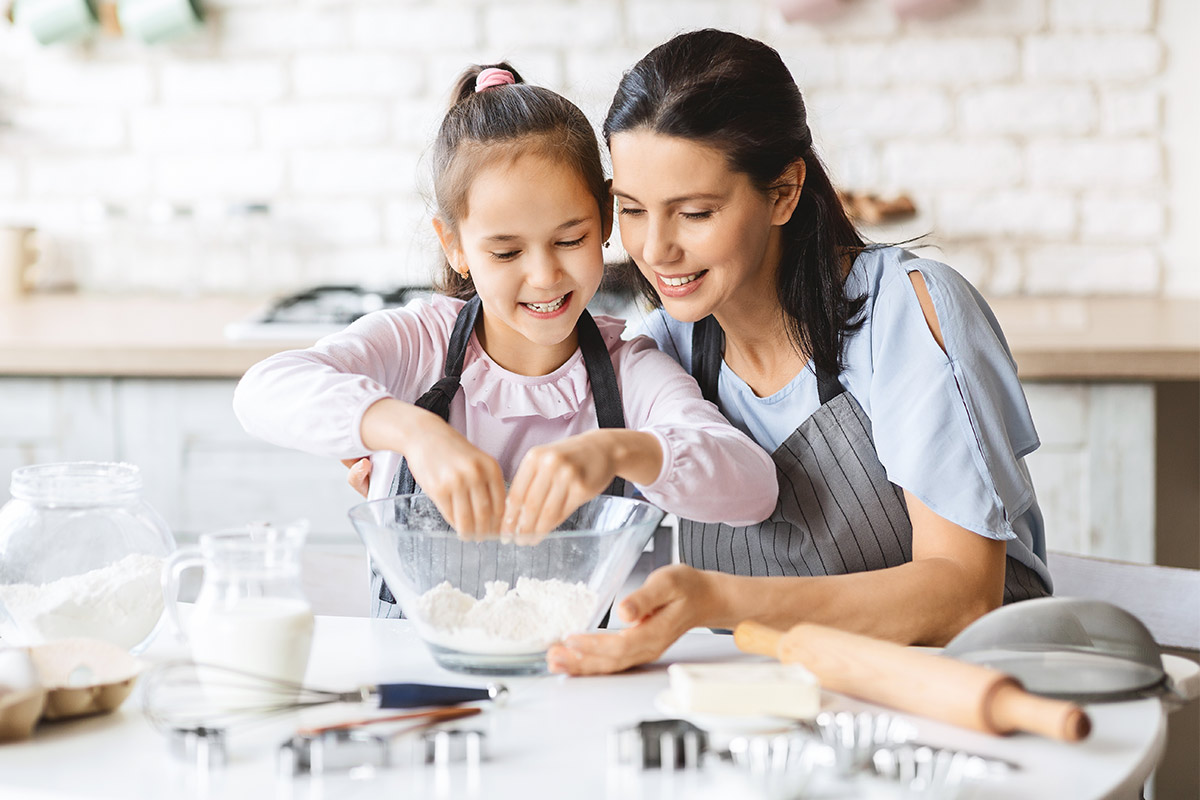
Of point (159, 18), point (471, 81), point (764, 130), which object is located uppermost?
point (159, 18)

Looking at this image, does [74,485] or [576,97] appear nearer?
[74,485]

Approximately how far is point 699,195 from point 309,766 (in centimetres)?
75

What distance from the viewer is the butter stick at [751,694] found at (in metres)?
0.86

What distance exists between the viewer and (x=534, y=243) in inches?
52.8

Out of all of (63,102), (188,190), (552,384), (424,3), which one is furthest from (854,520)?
(63,102)

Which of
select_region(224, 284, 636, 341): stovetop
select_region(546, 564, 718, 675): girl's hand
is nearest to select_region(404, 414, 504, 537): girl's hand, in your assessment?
select_region(546, 564, 718, 675): girl's hand

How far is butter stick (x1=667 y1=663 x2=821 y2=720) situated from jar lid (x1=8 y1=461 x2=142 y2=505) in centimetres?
54

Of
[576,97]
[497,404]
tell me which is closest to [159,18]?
[576,97]

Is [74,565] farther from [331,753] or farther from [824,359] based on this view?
[824,359]

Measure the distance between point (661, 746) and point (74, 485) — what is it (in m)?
0.59

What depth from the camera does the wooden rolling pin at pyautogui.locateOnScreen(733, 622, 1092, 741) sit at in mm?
830

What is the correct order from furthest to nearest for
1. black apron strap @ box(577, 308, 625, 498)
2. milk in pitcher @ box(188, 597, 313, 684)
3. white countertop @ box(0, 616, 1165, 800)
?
black apron strap @ box(577, 308, 625, 498), milk in pitcher @ box(188, 597, 313, 684), white countertop @ box(0, 616, 1165, 800)

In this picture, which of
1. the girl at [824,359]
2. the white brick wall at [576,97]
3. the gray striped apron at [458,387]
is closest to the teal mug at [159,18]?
the white brick wall at [576,97]

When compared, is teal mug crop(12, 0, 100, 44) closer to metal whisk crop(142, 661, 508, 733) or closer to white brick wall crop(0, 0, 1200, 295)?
white brick wall crop(0, 0, 1200, 295)
